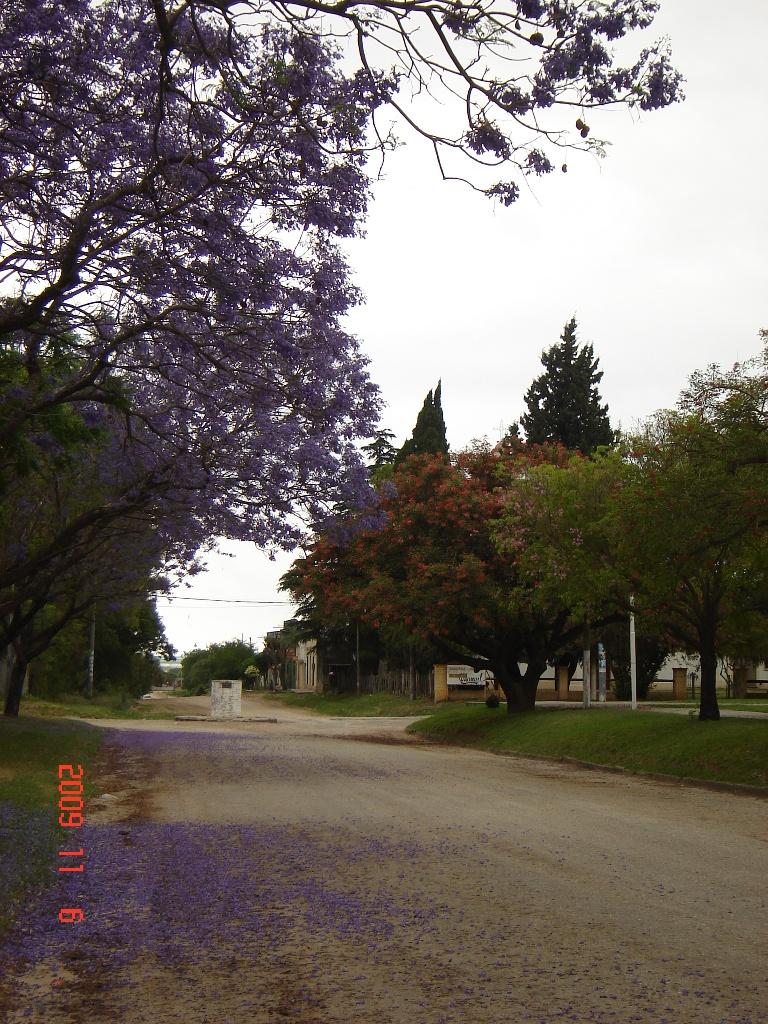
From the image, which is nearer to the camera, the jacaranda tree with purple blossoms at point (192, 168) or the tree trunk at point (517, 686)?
the jacaranda tree with purple blossoms at point (192, 168)

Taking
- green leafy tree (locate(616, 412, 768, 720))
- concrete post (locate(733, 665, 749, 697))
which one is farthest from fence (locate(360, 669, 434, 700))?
green leafy tree (locate(616, 412, 768, 720))

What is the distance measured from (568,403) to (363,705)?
21851 millimetres

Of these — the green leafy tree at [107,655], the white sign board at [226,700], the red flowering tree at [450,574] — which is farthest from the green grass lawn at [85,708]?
the red flowering tree at [450,574]

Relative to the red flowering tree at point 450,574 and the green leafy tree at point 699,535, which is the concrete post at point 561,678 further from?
the green leafy tree at point 699,535

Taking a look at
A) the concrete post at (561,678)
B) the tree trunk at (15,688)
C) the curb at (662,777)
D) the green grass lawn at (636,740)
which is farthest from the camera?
the concrete post at (561,678)

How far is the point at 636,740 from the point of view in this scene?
24641mm

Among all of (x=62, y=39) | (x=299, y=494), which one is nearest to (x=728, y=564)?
(x=299, y=494)

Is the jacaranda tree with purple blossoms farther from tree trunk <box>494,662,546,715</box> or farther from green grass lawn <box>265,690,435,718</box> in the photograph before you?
green grass lawn <box>265,690,435,718</box>

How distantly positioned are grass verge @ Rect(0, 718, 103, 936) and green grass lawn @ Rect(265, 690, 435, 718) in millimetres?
27315

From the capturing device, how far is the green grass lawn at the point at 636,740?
20.4 m

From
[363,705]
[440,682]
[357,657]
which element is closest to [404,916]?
[440,682]

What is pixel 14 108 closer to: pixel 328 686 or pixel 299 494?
pixel 299 494

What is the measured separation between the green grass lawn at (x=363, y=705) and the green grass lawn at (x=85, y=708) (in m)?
9.79

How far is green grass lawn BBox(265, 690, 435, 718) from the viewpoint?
56.1m
